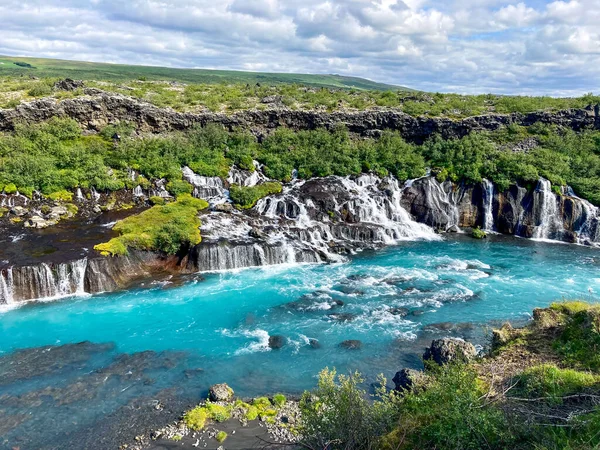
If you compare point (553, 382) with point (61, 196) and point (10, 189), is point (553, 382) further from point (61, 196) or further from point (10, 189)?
point (10, 189)

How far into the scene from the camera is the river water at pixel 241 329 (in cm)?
1931

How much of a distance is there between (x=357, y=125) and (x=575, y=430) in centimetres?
5373

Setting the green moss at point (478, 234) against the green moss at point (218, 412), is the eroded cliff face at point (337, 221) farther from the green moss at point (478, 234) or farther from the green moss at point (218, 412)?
the green moss at point (218, 412)

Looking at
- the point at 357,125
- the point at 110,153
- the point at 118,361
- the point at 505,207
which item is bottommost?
the point at 118,361

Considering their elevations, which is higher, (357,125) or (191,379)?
(357,125)

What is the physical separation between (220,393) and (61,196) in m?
31.7

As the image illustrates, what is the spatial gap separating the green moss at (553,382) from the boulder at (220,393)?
11.9 meters

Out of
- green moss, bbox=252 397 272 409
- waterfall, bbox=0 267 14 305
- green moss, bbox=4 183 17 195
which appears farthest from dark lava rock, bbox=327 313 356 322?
green moss, bbox=4 183 17 195

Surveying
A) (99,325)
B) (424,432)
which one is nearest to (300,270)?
(99,325)

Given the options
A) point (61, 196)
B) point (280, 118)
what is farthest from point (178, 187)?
point (280, 118)

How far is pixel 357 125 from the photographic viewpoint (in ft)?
199

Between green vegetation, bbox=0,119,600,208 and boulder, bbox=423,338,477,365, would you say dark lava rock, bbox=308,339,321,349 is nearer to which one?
boulder, bbox=423,338,477,365

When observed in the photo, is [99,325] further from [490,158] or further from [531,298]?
[490,158]

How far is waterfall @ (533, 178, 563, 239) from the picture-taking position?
45.0 m
